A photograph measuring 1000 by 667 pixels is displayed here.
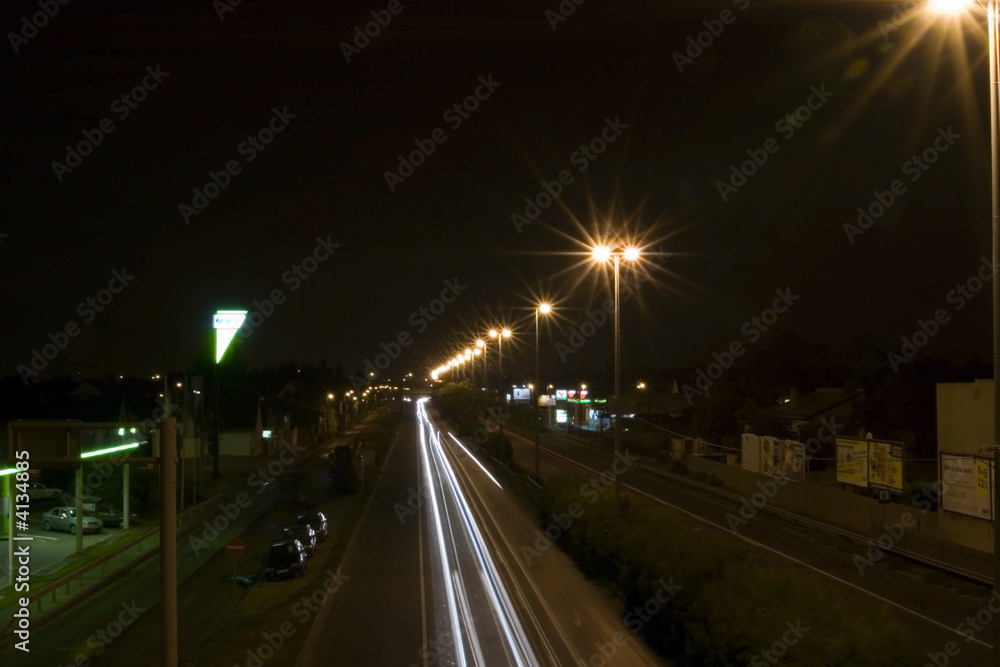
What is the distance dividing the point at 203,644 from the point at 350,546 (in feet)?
28.4

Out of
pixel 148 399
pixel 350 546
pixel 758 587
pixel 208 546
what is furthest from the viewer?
pixel 148 399

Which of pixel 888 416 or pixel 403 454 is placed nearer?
pixel 888 416

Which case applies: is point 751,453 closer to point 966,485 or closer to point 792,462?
point 792,462

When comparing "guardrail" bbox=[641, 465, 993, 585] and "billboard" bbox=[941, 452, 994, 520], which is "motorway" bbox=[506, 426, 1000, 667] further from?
"billboard" bbox=[941, 452, 994, 520]

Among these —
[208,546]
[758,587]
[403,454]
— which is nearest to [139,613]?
[208,546]

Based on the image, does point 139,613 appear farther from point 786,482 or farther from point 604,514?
point 786,482

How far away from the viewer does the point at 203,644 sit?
13.1 meters

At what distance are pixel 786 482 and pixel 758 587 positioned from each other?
1947 centimetres

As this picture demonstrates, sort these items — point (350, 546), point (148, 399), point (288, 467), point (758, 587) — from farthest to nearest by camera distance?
1. point (288, 467)
2. point (148, 399)
3. point (350, 546)
4. point (758, 587)

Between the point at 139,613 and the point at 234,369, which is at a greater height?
the point at 234,369

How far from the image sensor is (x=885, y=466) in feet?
74.3

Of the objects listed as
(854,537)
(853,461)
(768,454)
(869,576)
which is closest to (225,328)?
(869,576)

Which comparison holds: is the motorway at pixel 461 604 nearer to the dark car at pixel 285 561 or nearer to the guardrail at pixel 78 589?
the dark car at pixel 285 561

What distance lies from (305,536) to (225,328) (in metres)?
6.11
